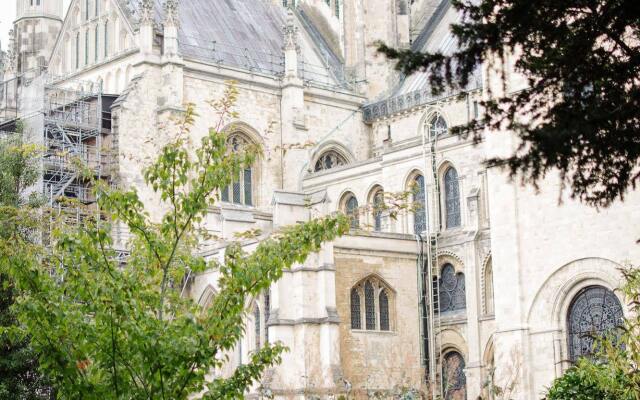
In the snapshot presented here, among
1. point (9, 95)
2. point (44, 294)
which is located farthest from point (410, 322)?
point (44, 294)

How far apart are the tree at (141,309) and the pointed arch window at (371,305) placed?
908 inches

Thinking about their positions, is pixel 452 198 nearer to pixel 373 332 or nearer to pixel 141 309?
pixel 373 332

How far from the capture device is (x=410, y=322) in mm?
41438

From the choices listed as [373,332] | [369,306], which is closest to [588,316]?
[373,332]

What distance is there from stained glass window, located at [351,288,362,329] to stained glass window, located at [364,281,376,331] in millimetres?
273

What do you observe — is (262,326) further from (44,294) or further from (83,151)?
(44,294)

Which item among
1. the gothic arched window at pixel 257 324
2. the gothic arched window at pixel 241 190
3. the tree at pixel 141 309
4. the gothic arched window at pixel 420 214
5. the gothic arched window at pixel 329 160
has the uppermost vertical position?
the gothic arched window at pixel 329 160

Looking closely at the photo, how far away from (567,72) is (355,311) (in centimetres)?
2892

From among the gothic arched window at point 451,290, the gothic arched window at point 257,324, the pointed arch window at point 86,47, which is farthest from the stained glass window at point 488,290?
the pointed arch window at point 86,47

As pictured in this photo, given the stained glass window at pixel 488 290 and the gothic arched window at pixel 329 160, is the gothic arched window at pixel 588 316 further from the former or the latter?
the gothic arched window at pixel 329 160

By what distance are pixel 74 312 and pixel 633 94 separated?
734 centimetres

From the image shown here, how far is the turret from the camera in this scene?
56.1 m

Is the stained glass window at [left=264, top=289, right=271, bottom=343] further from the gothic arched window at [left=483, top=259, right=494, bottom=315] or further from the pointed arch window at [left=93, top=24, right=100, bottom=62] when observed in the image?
the pointed arch window at [left=93, top=24, right=100, bottom=62]

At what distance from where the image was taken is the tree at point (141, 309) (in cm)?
1541
